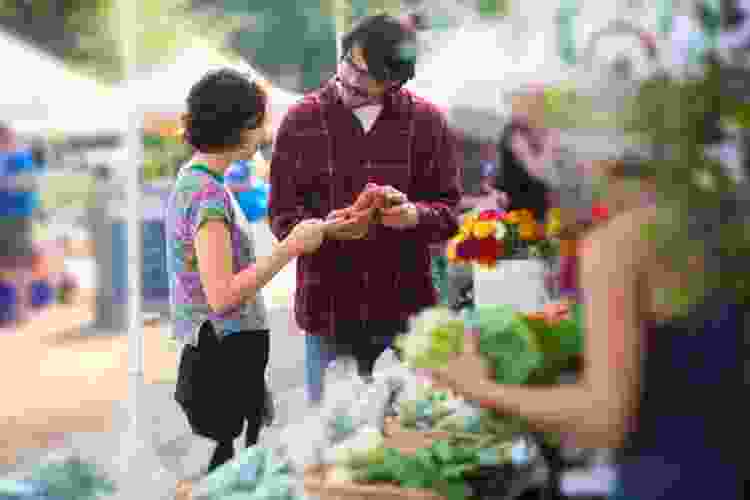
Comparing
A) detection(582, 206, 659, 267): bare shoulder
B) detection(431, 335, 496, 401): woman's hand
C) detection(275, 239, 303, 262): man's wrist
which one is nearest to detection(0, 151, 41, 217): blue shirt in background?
detection(275, 239, 303, 262): man's wrist

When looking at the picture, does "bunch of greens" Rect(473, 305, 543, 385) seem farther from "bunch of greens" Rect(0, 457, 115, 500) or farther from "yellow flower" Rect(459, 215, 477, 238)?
"bunch of greens" Rect(0, 457, 115, 500)

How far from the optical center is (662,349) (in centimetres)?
162

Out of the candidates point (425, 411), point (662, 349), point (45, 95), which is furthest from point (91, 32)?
point (662, 349)

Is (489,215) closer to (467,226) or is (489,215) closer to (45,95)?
(467,226)

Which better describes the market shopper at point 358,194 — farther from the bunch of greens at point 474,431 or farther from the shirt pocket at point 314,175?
the bunch of greens at point 474,431

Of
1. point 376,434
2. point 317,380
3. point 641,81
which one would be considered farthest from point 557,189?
point 317,380

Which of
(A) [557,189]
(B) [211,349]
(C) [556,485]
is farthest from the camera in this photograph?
(B) [211,349]

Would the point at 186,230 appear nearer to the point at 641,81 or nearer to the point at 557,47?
the point at 557,47

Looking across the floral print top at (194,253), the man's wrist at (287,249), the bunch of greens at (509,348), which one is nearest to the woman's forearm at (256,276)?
the man's wrist at (287,249)

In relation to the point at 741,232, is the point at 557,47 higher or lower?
higher

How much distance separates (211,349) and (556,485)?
125cm

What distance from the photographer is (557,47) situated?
188cm

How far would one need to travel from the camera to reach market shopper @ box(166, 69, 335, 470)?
9.27 ft

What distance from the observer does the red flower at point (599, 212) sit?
1.66 meters
